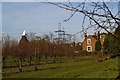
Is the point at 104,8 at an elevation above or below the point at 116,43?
above

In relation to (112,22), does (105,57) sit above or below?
below

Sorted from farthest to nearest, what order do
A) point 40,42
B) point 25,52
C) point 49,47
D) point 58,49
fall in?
point 58,49 < point 49,47 < point 40,42 < point 25,52

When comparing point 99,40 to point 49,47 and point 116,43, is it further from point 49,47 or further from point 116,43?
point 49,47

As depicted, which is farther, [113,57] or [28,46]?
[28,46]

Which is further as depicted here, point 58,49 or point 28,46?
point 58,49

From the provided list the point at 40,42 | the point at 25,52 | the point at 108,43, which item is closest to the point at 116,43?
the point at 108,43

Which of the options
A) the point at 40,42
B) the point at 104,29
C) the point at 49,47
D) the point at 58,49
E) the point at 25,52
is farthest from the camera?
the point at 58,49

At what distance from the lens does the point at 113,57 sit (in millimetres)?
1112

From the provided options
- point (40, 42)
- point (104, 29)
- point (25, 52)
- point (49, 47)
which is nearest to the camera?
point (104, 29)

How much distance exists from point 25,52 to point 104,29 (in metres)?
26.6

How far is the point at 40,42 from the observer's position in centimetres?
2978

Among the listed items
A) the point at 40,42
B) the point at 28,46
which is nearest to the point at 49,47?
the point at 40,42

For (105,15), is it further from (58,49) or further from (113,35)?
(58,49)

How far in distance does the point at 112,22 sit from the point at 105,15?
0.13ft
